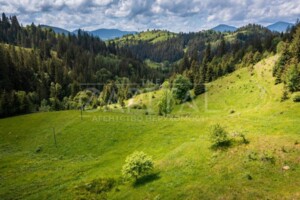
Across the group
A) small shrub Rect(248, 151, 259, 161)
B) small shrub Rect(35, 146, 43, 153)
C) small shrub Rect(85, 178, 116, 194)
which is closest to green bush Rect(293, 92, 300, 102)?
small shrub Rect(248, 151, 259, 161)

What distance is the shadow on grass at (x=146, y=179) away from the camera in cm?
3476

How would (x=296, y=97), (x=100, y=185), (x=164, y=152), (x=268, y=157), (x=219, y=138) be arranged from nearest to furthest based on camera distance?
(x=268, y=157) → (x=100, y=185) → (x=219, y=138) → (x=164, y=152) → (x=296, y=97)

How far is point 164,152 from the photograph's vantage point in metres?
48.5

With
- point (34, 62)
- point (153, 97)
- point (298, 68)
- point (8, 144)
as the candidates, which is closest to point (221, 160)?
point (298, 68)

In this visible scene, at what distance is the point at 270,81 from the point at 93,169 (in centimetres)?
7113

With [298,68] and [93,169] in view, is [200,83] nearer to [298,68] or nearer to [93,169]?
[298,68]

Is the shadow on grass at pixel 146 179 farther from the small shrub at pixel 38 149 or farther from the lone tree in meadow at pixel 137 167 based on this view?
the small shrub at pixel 38 149

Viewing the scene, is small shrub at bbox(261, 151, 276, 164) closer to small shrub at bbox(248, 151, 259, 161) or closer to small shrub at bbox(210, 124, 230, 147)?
small shrub at bbox(248, 151, 259, 161)

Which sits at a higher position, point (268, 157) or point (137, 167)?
point (268, 157)

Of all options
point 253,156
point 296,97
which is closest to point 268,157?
point 253,156

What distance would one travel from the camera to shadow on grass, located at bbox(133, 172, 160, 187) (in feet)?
114

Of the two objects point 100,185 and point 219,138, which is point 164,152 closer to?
point 219,138

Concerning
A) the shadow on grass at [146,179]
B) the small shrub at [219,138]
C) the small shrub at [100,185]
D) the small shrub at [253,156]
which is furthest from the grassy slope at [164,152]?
the small shrub at [219,138]

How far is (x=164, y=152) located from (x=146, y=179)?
43.4ft
